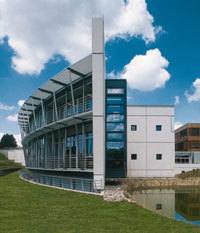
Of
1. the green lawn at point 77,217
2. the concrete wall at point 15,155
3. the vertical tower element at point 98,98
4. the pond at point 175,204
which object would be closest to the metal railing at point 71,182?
the vertical tower element at point 98,98

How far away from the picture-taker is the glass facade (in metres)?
22.9

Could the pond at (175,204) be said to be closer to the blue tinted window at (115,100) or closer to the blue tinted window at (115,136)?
the blue tinted window at (115,136)

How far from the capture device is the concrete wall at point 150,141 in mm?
26047

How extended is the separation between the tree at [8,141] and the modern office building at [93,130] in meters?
72.9

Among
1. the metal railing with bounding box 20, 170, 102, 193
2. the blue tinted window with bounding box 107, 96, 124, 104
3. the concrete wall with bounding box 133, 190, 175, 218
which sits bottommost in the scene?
the concrete wall with bounding box 133, 190, 175, 218

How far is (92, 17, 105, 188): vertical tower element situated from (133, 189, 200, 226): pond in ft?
10.4

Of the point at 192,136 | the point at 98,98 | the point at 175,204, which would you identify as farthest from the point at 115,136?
the point at 192,136

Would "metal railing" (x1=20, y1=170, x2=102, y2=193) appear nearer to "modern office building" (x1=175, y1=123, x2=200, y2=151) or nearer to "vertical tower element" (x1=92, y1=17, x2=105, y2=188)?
"vertical tower element" (x1=92, y1=17, x2=105, y2=188)

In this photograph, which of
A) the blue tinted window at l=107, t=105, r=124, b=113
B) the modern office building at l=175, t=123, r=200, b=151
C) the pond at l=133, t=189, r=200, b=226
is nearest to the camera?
the pond at l=133, t=189, r=200, b=226

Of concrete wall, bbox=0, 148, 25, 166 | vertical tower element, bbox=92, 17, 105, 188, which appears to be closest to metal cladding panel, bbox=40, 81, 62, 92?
vertical tower element, bbox=92, 17, 105, 188

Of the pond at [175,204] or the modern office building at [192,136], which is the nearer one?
the pond at [175,204]

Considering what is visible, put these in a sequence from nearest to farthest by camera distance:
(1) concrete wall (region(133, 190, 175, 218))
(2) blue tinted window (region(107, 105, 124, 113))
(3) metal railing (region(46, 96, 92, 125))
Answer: (1) concrete wall (region(133, 190, 175, 218)) → (3) metal railing (region(46, 96, 92, 125)) → (2) blue tinted window (region(107, 105, 124, 113))

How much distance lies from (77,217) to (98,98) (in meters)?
7.58

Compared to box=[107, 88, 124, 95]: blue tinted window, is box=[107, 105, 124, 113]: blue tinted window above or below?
below
